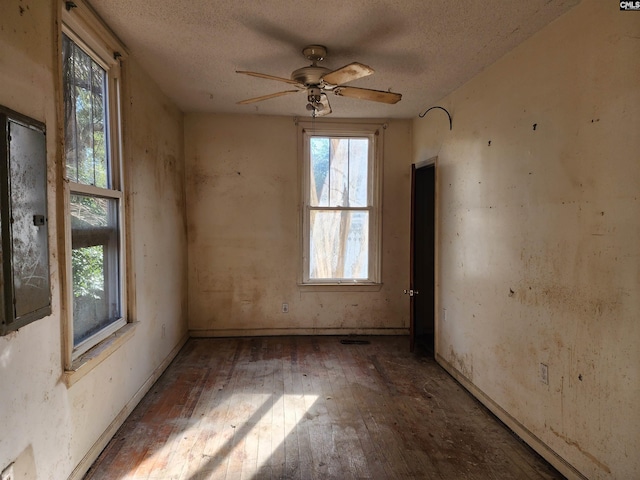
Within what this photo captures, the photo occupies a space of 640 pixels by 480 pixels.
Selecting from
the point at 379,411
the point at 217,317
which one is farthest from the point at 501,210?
the point at 217,317

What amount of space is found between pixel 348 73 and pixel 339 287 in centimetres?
283

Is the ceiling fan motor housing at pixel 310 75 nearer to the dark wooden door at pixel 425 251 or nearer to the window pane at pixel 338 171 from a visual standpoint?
the window pane at pixel 338 171

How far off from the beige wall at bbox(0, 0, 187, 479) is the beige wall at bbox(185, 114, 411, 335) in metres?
0.89

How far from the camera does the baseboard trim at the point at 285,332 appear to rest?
461 cm

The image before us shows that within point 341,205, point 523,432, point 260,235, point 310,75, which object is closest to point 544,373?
point 523,432

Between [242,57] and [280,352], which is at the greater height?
[242,57]

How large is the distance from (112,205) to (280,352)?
2304 mm

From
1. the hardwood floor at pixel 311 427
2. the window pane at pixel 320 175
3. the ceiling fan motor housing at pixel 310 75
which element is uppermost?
the ceiling fan motor housing at pixel 310 75

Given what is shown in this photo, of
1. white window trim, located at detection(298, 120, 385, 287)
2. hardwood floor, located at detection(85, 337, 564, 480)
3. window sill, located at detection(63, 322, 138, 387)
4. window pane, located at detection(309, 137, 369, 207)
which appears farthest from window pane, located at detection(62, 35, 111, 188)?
window pane, located at detection(309, 137, 369, 207)

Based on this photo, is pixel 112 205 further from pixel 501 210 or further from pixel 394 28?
pixel 501 210

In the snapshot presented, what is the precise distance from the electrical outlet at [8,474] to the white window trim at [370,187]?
3.33m

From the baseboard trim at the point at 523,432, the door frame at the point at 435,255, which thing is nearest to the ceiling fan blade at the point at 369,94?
the door frame at the point at 435,255

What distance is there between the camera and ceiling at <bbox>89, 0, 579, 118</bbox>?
2.18m

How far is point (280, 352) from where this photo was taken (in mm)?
4129
